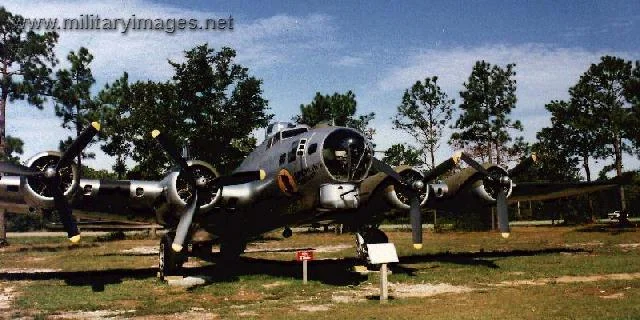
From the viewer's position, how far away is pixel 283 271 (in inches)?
807

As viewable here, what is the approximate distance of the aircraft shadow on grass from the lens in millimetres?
17984

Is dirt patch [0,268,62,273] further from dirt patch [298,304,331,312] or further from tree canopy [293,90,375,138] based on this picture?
tree canopy [293,90,375,138]

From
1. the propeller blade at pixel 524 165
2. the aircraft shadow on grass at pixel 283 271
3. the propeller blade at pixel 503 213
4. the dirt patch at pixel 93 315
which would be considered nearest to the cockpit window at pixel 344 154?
the aircraft shadow on grass at pixel 283 271

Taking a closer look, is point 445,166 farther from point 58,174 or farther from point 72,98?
point 72,98

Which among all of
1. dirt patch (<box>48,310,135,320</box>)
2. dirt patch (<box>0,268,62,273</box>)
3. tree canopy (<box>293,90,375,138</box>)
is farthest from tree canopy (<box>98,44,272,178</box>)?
dirt patch (<box>48,310,135,320</box>)

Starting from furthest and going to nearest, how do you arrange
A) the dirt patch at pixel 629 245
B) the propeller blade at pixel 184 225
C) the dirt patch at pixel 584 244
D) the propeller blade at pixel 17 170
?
1. the dirt patch at pixel 584 244
2. the dirt patch at pixel 629 245
3. the propeller blade at pixel 184 225
4. the propeller blade at pixel 17 170

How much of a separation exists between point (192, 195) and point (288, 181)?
3482mm

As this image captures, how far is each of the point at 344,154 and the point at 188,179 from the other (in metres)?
5.43

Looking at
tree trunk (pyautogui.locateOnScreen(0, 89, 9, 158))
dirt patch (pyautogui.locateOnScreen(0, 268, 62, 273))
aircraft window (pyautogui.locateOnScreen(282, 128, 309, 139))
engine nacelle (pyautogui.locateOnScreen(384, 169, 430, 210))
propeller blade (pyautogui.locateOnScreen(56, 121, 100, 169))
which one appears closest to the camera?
propeller blade (pyautogui.locateOnScreen(56, 121, 100, 169))

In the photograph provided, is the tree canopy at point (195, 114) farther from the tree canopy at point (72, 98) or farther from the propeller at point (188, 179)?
the propeller at point (188, 179)

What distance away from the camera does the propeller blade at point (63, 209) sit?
16.1 m

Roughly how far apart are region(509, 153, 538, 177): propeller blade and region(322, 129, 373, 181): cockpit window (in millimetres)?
8853

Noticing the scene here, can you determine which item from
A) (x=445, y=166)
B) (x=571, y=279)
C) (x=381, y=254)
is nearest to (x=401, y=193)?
(x=445, y=166)

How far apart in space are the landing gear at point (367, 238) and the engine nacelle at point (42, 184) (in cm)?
991
